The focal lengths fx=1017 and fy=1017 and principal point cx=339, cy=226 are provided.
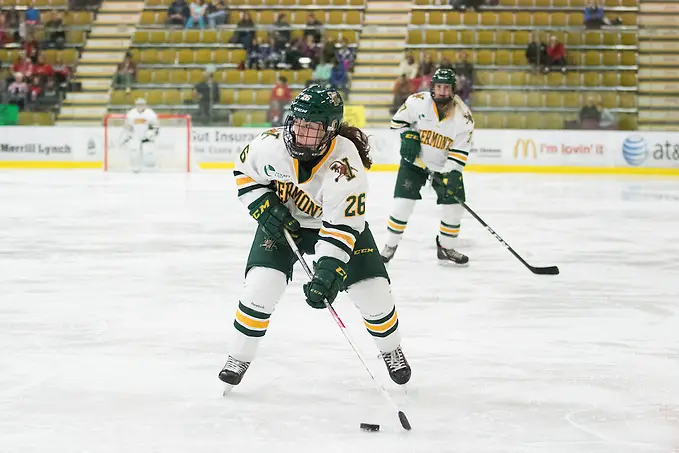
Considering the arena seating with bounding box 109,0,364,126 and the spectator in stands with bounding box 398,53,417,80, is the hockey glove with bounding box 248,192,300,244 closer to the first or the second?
the arena seating with bounding box 109,0,364,126

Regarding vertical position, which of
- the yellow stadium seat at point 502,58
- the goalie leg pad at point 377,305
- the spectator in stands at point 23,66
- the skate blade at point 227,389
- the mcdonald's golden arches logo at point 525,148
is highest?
the yellow stadium seat at point 502,58

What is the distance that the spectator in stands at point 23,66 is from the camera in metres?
16.2

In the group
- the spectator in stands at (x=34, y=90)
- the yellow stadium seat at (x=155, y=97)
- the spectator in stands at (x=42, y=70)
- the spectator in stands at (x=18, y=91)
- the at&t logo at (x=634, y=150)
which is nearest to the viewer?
the at&t logo at (x=634, y=150)

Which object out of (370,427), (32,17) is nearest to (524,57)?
(32,17)

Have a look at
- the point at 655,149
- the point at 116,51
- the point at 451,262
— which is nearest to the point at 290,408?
the point at 451,262

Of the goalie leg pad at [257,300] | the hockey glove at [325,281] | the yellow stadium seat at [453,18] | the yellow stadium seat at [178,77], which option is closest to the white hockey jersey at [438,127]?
the goalie leg pad at [257,300]

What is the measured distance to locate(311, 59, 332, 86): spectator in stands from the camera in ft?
51.6

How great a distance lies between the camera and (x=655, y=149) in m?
13.6

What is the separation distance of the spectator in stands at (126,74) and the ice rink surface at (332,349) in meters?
8.12

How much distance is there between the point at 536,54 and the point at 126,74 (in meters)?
6.39

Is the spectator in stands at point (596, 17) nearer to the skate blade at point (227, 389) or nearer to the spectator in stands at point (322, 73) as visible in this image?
the spectator in stands at point (322, 73)

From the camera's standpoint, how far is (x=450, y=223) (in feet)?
21.4

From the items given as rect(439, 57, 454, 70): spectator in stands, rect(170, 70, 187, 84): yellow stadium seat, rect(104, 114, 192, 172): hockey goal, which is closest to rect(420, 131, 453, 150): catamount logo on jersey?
Result: rect(104, 114, 192, 172): hockey goal

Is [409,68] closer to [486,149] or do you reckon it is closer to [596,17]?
[486,149]
